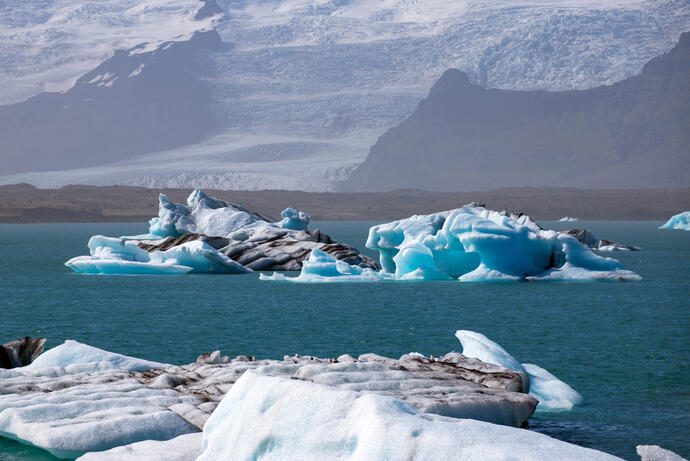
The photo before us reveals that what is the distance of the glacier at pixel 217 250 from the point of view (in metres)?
37.0

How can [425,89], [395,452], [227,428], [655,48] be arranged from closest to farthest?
[395,452] < [227,428] < [655,48] < [425,89]

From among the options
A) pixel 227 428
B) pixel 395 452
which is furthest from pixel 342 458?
pixel 227 428

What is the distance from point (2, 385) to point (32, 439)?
7.82 ft

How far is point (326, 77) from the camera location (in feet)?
593

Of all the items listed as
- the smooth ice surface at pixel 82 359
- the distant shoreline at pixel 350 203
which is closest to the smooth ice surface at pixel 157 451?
the smooth ice surface at pixel 82 359

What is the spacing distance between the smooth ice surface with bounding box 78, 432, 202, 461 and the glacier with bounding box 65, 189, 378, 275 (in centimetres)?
2764

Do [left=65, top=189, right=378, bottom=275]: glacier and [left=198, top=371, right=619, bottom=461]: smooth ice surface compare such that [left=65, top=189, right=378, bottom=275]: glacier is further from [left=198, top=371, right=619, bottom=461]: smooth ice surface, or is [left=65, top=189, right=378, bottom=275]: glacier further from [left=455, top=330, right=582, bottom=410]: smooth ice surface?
[left=198, top=371, right=619, bottom=461]: smooth ice surface

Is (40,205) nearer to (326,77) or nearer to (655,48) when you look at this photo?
(326,77)

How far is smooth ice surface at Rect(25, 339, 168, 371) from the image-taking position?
Answer: 44.9 feet

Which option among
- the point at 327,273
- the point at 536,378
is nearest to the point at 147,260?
the point at 327,273

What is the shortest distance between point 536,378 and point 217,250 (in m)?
27.0

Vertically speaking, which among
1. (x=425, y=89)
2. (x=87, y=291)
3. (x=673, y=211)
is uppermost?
(x=425, y=89)

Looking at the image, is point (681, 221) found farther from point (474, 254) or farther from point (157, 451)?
point (157, 451)

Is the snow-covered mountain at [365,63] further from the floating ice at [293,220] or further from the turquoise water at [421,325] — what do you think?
the turquoise water at [421,325]
